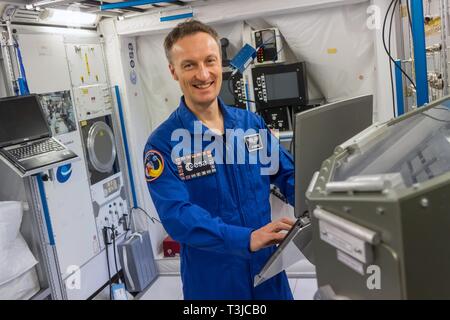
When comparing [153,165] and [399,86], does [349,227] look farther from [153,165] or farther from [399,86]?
[399,86]

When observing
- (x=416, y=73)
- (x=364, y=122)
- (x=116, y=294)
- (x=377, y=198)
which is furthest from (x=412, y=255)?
(x=116, y=294)

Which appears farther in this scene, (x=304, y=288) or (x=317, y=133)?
(x=304, y=288)

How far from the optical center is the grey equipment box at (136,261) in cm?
378

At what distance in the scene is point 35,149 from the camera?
2754 millimetres

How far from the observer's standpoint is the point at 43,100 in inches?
125

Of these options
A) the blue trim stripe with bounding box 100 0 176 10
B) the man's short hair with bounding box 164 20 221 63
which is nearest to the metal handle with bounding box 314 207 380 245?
the man's short hair with bounding box 164 20 221 63

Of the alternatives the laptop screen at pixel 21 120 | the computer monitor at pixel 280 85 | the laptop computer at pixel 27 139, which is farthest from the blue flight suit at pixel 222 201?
the computer monitor at pixel 280 85

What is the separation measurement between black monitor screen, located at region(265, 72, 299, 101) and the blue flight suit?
1.80 metres

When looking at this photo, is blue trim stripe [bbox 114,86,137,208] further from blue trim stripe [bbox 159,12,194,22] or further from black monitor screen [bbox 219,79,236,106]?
black monitor screen [bbox 219,79,236,106]

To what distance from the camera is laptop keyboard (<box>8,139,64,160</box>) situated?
2.63 meters

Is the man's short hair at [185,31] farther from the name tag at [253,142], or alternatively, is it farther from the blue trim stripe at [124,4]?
the blue trim stripe at [124,4]

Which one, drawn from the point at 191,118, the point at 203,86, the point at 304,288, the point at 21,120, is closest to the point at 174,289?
the point at 304,288

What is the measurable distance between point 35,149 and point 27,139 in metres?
0.09

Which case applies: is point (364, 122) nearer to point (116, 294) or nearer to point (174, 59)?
point (174, 59)
